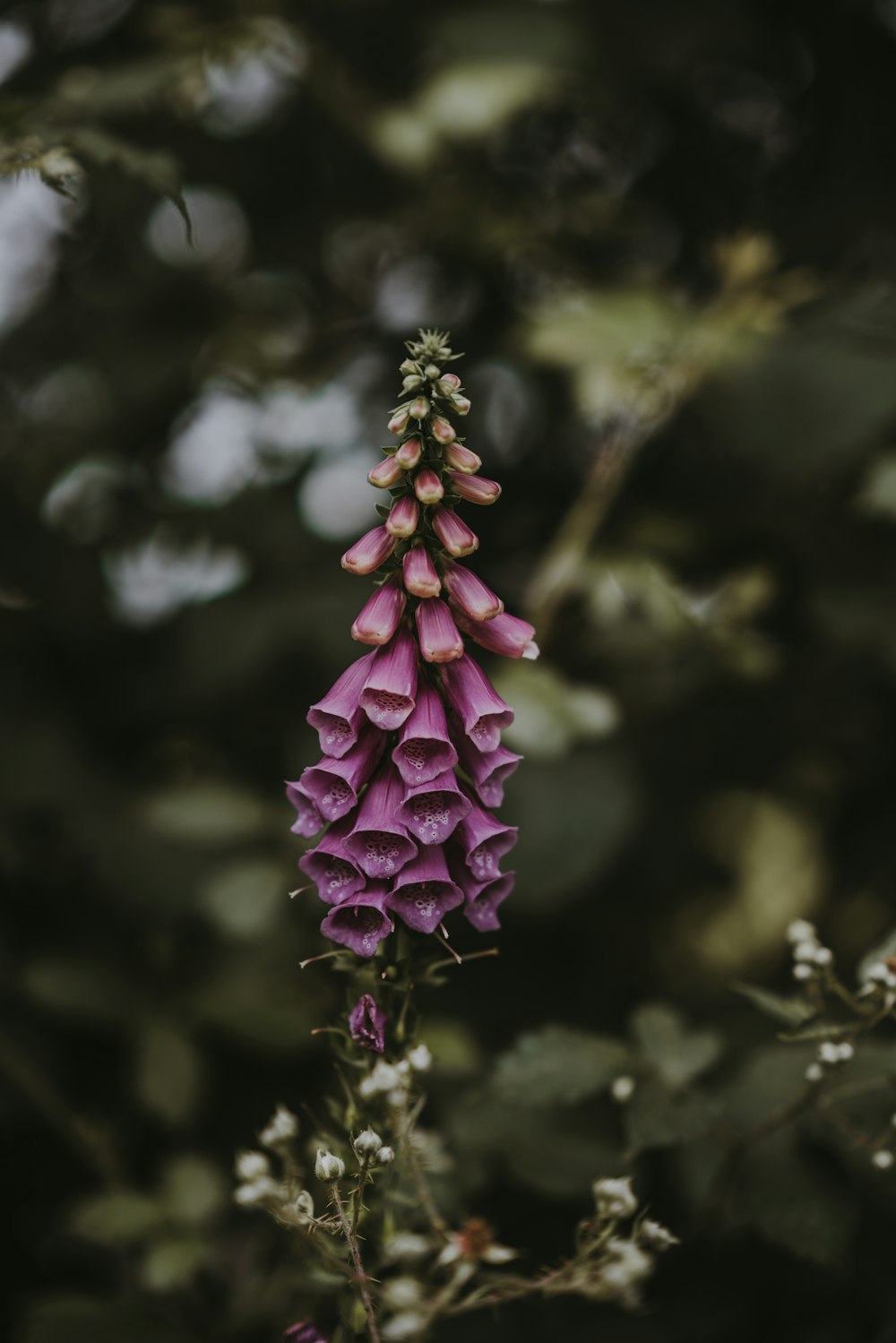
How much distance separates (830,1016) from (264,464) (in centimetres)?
212

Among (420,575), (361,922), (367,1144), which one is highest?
(420,575)

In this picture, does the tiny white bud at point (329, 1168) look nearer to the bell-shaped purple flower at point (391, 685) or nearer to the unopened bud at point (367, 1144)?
the unopened bud at point (367, 1144)

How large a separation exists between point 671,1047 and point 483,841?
69cm

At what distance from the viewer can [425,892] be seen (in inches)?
48.4

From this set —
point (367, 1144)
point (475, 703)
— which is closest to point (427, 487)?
point (475, 703)

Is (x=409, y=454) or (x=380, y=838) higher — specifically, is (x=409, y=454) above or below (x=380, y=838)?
above

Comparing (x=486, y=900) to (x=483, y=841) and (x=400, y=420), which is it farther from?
(x=400, y=420)

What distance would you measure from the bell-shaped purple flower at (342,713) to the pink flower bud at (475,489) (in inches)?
8.5

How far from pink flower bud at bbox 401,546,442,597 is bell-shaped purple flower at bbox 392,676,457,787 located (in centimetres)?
13

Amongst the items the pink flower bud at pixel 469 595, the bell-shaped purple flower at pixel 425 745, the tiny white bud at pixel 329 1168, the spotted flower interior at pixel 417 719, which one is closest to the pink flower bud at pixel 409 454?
the spotted flower interior at pixel 417 719

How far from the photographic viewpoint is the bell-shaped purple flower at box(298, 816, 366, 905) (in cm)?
121

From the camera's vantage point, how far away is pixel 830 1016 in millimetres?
1656

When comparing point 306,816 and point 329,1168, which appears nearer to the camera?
point 329,1168

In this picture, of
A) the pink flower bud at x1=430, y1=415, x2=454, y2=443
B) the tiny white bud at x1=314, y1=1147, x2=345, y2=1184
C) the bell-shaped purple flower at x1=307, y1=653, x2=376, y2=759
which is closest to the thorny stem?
the tiny white bud at x1=314, y1=1147, x2=345, y2=1184
